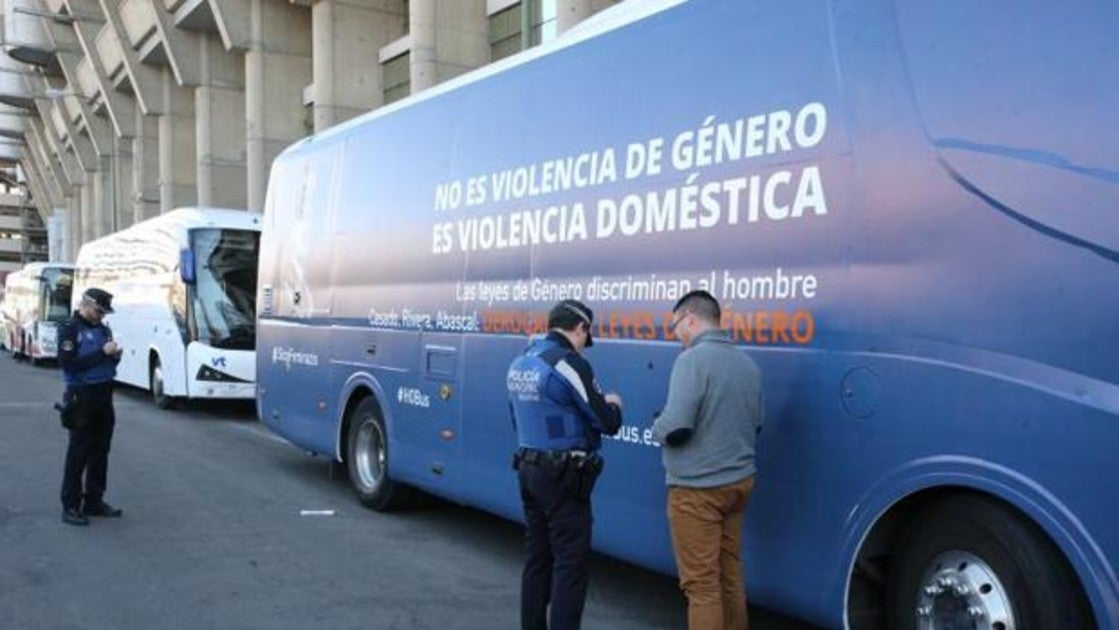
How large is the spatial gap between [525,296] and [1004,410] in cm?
325

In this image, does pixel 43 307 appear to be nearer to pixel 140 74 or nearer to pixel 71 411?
pixel 140 74

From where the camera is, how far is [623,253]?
213 inches

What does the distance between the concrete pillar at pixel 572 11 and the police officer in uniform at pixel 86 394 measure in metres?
9.75

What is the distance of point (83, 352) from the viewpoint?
7.83 meters

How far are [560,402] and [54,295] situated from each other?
28.0 meters

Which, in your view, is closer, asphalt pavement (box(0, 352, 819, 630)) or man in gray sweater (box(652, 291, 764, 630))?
man in gray sweater (box(652, 291, 764, 630))

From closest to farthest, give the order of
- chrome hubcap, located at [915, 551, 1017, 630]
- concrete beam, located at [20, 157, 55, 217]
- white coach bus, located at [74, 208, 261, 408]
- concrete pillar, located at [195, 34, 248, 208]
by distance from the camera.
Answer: chrome hubcap, located at [915, 551, 1017, 630]
white coach bus, located at [74, 208, 261, 408]
concrete pillar, located at [195, 34, 248, 208]
concrete beam, located at [20, 157, 55, 217]

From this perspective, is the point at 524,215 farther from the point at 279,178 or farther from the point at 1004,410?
the point at 279,178

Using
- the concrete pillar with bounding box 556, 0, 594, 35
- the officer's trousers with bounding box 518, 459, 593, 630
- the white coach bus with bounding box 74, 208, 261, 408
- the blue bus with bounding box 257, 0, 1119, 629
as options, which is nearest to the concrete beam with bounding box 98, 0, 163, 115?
the white coach bus with bounding box 74, 208, 261, 408

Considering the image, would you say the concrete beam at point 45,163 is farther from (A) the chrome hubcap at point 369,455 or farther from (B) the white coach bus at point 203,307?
(A) the chrome hubcap at point 369,455

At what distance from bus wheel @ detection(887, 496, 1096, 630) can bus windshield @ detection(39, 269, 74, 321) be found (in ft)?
94.4

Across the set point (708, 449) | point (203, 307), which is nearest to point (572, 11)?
point (203, 307)

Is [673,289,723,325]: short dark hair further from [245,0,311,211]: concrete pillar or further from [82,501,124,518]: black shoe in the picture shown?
[245,0,311,211]: concrete pillar

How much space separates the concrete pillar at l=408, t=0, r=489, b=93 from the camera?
20.2 m
